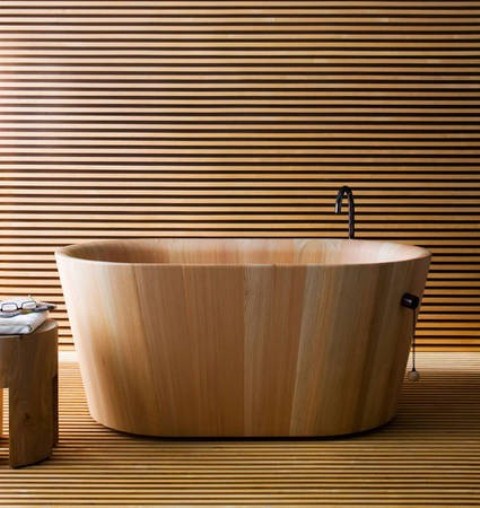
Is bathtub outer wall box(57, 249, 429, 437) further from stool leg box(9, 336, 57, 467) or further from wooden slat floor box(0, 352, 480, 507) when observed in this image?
stool leg box(9, 336, 57, 467)

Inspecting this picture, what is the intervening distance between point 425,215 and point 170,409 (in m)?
2.16

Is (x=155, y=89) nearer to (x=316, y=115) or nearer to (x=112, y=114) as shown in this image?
(x=112, y=114)

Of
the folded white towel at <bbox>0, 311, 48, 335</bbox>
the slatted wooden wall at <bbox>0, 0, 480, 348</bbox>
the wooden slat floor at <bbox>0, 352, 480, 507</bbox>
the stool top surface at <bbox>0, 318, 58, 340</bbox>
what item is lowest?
the wooden slat floor at <bbox>0, 352, 480, 507</bbox>

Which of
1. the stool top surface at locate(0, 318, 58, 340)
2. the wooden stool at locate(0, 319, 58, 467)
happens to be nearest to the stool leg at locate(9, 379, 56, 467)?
the wooden stool at locate(0, 319, 58, 467)

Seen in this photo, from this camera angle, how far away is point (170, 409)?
3.14 meters

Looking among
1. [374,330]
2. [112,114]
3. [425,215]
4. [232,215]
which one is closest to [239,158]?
[232,215]

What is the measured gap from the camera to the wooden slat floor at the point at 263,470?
2656 millimetres

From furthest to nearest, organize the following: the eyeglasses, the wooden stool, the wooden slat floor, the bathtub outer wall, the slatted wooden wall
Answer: the slatted wooden wall < the eyeglasses < the bathtub outer wall < the wooden stool < the wooden slat floor

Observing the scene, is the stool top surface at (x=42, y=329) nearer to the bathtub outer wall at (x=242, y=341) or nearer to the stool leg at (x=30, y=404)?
the stool leg at (x=30, y=404)

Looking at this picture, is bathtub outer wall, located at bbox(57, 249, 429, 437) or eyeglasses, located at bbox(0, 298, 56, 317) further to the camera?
eyeglasses, located at bbox(0, 298, 56, 317)

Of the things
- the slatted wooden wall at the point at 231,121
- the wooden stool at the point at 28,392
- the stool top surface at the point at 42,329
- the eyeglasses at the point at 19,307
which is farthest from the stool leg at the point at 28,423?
the slatted wooden wall at the point at 231,121

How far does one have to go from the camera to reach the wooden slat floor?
2.66 meters

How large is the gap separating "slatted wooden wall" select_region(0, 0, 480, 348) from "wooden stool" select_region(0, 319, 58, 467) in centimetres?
180

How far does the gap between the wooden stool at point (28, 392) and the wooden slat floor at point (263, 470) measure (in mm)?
63
